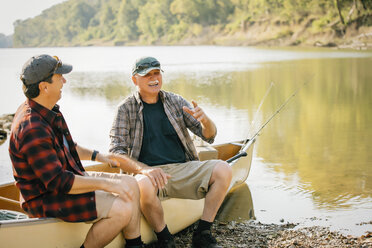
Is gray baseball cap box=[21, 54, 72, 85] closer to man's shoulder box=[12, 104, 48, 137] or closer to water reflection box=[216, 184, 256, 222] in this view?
man's shoulder box=[12, 104, 48, 137]

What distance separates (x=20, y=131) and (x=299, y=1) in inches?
2609

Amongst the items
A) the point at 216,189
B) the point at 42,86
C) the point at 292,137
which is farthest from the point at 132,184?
the point at 292,137

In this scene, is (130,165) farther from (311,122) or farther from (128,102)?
(311,122)

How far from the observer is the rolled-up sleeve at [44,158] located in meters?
2.77

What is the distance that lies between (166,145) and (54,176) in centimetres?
A: 126

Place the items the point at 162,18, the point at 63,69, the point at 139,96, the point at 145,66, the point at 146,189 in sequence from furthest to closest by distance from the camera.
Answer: the point at 162,18, the point at 139,96, the point at 145,66, the point at 146,189, the point at 63,69

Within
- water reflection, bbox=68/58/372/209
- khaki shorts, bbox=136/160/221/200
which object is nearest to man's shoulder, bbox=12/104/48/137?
khaki shorts, bbox=136/160/221/200

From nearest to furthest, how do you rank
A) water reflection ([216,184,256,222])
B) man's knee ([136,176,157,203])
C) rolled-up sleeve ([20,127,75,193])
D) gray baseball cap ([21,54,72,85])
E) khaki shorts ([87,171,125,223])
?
rolled-up sleeve ([20,127,75,193]) < gray baseball cap ([21,54,72,85]) < khaki shorts ([87,171,125,223]) < man's knee ([136,176,157,203]) < water reflection ([216,184,256,222])

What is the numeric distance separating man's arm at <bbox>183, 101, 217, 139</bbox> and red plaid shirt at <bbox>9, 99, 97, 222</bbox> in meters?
1.08

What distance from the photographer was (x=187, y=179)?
12.2 ft

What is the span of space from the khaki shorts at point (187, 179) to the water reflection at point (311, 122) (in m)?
1.75

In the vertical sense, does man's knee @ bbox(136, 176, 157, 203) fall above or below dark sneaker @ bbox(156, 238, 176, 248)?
above

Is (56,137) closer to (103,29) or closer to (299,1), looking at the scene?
(299,1)

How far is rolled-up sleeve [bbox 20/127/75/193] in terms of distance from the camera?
2.77m
